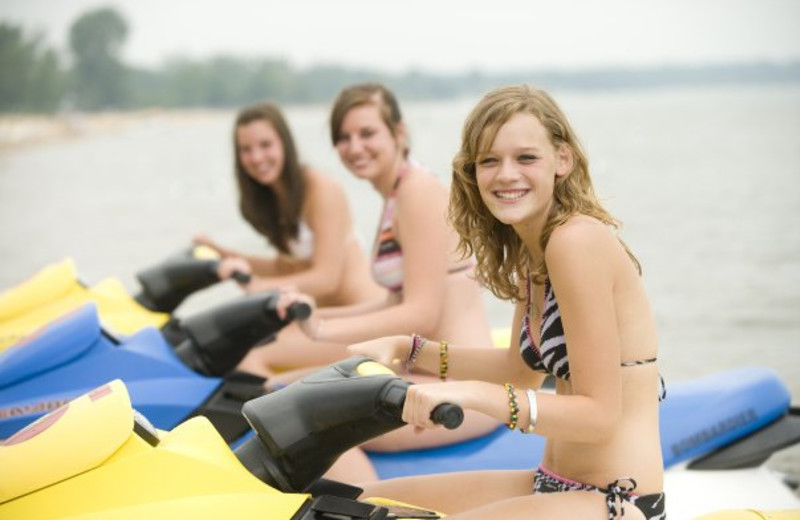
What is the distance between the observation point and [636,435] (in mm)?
2279

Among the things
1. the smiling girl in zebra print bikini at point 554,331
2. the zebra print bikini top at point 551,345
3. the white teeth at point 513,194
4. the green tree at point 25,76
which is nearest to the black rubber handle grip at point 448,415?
the smiling girl in zebra print bikini at point 554,331

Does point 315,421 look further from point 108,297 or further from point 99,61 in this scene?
point 99,61

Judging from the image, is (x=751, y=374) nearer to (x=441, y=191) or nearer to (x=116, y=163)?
(x=441, y=191)

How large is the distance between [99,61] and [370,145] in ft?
362

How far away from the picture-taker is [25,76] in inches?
3317

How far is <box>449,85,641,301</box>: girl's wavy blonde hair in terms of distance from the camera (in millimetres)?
2266

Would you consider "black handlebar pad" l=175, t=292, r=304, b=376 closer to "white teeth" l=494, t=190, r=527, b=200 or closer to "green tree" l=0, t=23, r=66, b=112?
"white teeth" l=494, t=190, r=527, b=200

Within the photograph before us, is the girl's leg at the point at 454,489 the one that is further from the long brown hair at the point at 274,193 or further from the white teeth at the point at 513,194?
the long brown hair at the point at 274,193

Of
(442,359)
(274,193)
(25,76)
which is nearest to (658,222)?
(274,193)

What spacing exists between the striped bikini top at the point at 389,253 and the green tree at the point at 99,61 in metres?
103

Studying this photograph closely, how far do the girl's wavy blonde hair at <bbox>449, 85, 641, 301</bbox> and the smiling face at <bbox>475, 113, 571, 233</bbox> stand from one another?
0.7 inches

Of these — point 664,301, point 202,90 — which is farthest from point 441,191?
point 202,90

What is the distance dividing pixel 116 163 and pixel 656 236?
31.7 meters

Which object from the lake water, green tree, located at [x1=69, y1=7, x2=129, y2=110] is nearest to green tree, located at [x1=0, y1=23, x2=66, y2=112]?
green tree, located at [x1=69, y1=7, x2=129, y2=110]
